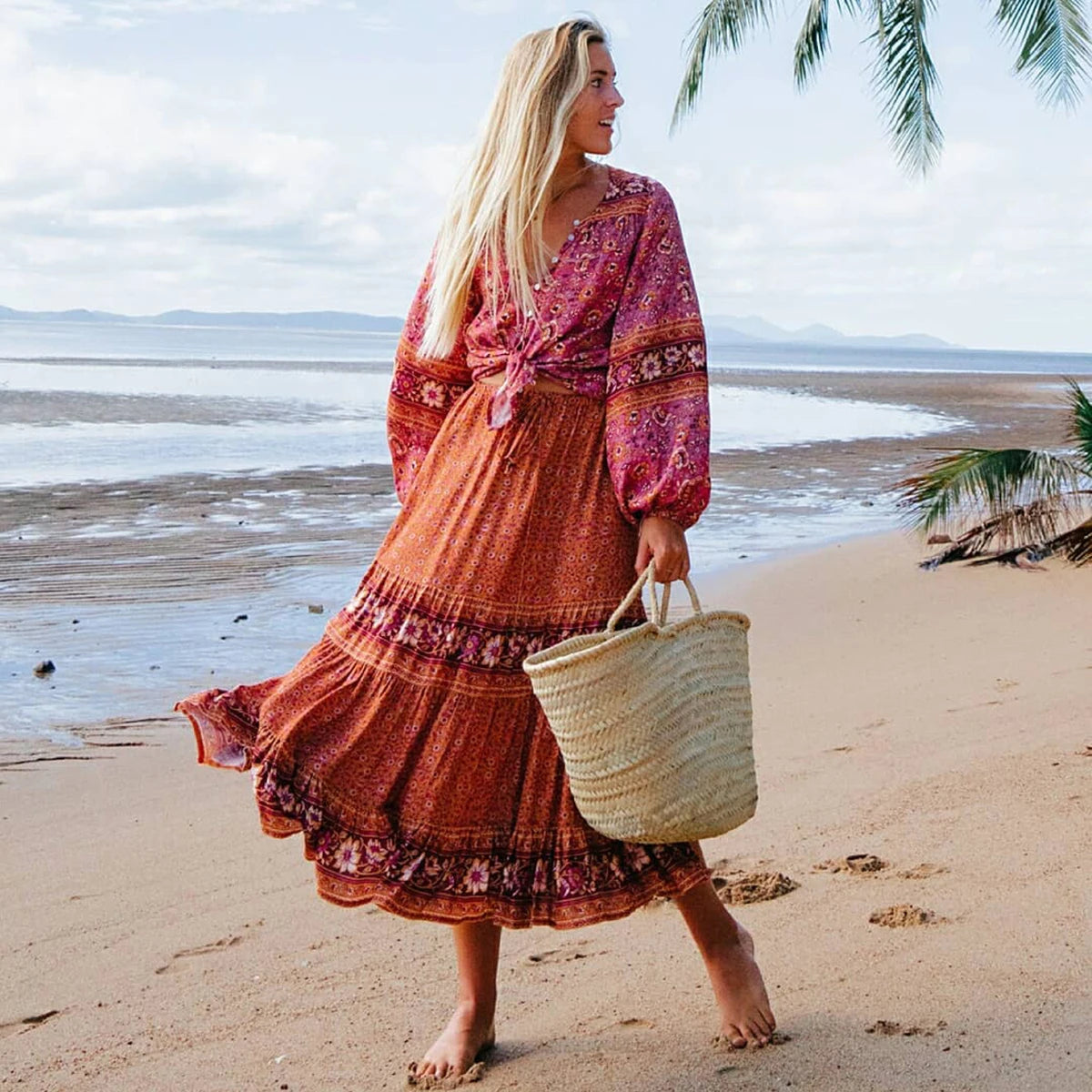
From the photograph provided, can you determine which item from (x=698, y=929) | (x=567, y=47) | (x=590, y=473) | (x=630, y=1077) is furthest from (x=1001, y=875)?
(x=567, y=47)

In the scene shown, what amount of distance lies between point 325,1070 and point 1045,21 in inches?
396

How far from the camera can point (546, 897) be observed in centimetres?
276

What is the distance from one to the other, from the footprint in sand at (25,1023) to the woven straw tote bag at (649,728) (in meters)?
1.41

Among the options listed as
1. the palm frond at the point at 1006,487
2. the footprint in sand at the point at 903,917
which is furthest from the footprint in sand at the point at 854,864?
the palm frond at the point at 1006,487

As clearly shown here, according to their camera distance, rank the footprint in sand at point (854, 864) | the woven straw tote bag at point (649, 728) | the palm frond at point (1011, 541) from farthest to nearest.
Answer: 1. the palm frond at point (1011, 541)
2. the footprint in sand at point (854, 864)
3. the woven straw tote bag at point (649, 728)

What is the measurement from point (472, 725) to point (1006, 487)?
6833 mm

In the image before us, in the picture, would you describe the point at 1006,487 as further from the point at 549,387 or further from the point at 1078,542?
the point at 549,387

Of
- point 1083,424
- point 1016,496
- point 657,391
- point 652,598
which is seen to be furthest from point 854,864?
point 1016,496

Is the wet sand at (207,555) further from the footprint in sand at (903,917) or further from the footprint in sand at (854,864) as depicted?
the footprint in sand at (903,917)

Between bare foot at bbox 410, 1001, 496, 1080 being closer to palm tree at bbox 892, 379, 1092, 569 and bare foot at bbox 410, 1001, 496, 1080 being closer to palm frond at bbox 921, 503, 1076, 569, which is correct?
palm tree at bbox 892, 379, 1092, 569

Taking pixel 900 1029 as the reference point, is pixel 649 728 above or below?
above

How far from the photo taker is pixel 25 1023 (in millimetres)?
3238

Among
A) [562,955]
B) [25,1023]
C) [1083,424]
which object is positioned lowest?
[25,1023]

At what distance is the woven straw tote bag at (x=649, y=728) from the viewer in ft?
8.46
